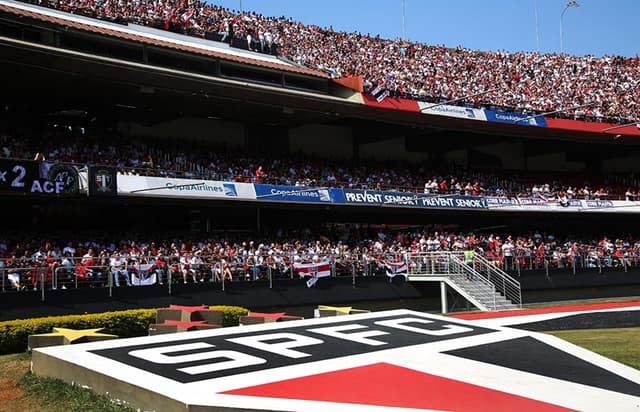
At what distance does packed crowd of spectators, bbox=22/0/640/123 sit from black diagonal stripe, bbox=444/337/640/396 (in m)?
20.5

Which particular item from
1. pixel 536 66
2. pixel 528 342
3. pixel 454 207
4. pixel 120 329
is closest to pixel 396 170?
pixel 454 207

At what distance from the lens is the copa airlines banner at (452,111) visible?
34500mm

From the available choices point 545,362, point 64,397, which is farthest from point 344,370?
point 64,397

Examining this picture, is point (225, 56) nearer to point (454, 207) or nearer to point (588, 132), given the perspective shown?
point (454, 207)

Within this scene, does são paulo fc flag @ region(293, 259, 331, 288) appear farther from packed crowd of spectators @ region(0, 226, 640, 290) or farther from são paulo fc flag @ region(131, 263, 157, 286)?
são paulo fc flag @ region(131, 263, 157, 286)

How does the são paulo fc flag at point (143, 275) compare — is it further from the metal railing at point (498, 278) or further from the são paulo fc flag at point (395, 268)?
the metal railing at point (498, 278)

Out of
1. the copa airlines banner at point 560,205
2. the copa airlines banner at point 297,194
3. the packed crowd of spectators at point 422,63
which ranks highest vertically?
the packed crowd of spectators at point 422,63

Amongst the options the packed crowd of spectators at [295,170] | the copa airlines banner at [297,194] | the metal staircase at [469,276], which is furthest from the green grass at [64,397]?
the copa airlines banner at [297,194]

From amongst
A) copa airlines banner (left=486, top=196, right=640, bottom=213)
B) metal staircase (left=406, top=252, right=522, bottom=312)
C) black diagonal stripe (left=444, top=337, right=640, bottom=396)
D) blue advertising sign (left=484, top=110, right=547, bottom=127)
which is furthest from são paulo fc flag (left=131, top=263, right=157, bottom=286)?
blue advertising sign (left=484, top=110, right=547, bottom=127)

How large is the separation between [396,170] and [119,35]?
1674cm

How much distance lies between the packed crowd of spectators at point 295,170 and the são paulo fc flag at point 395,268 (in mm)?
5904

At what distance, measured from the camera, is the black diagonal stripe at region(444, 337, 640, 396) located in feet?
28.7

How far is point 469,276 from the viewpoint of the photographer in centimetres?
2798

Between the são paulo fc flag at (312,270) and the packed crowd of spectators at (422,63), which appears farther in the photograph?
the packed crowd of spectators at (422,63)
